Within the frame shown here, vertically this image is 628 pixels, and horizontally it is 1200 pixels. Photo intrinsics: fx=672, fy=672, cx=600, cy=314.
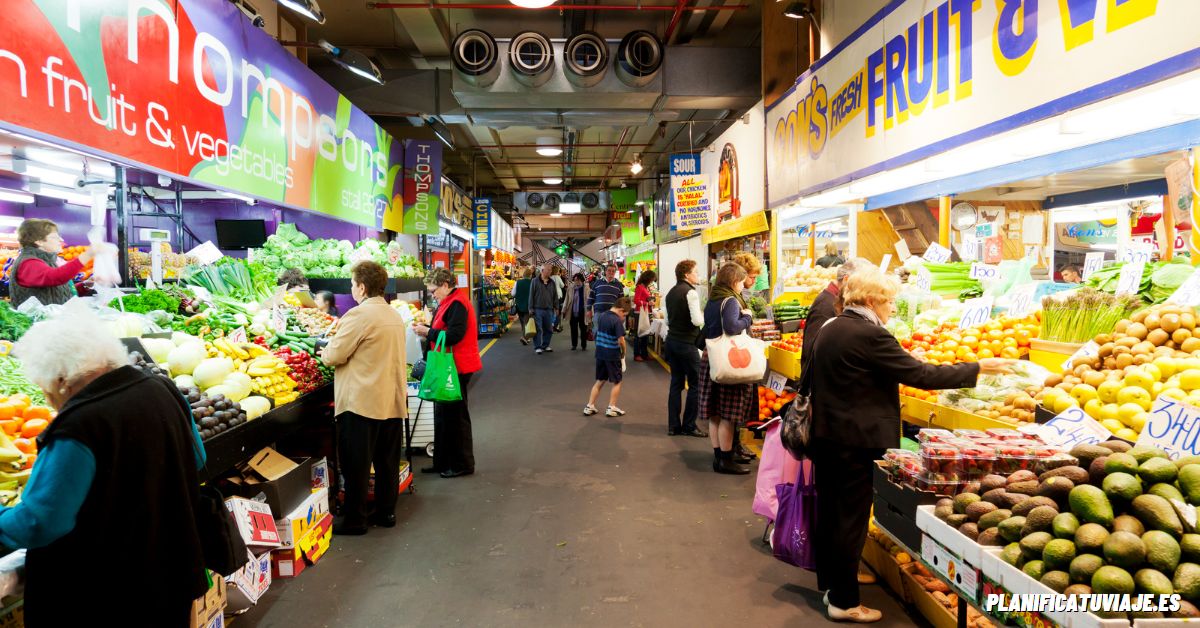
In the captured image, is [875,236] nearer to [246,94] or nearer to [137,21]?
[246,94]

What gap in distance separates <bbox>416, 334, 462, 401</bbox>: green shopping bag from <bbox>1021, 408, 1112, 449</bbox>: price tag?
13.6ft

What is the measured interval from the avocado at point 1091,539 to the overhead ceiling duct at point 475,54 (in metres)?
9.22

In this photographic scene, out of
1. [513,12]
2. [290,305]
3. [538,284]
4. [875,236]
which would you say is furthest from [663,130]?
[290,305]

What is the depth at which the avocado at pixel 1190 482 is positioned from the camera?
1876mm

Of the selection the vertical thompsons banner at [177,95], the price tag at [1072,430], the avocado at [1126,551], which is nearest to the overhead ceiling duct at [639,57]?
the vertical thompsons banner at [177,95]

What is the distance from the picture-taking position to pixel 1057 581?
173 centimetres

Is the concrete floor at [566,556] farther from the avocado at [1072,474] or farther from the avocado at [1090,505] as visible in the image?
the avocado at [1090,505]

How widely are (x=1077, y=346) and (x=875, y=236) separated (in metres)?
4.06

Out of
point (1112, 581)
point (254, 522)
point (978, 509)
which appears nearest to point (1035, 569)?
point (1112, 581)

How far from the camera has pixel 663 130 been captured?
16.1 meters

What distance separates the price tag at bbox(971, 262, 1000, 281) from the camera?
5387 millimetres

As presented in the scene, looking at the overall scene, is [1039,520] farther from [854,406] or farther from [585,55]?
[585,55]

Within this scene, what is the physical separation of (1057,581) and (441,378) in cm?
461

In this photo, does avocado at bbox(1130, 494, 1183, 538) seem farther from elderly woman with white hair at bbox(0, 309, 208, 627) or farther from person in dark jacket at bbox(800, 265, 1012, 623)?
elderly woman with white hair at bbox(0, 309, 208, 627)
